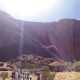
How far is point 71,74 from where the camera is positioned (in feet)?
77.5

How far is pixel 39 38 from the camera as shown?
33.5m

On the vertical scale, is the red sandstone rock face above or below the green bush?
above

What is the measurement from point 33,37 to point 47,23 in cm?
201

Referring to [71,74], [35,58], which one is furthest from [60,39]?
[71,74]

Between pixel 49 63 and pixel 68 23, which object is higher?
pixel 68 23

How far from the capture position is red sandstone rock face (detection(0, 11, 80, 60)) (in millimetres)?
30203

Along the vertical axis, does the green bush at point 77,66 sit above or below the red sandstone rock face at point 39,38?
below

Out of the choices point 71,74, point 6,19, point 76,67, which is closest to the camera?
point 71,74

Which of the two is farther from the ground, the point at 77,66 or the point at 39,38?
the point at 39,38

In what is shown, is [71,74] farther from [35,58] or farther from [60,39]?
[60,39]

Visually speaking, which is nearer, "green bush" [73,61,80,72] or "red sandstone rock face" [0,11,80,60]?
"green bush" [73,61,80,72]

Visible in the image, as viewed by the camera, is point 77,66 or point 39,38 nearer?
point 77,66

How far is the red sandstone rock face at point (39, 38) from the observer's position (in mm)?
30203

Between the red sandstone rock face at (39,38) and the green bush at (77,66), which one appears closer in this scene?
the green bush at (77,66)
